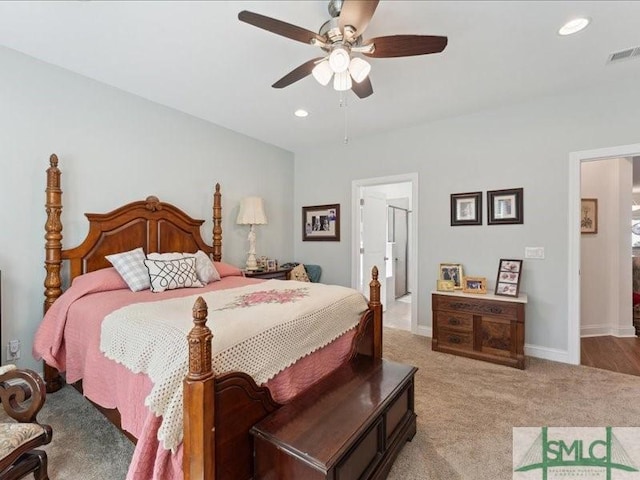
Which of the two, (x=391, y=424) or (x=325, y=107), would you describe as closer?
(x=391, y=424)

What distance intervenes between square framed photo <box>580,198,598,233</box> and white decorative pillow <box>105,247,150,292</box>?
507 centimetres

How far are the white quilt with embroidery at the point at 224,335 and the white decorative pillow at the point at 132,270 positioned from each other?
25.5 inches

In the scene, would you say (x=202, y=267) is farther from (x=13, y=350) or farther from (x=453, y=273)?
(x=453, y=273)

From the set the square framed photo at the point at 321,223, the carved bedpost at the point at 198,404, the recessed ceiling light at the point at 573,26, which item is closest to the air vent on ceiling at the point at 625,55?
the recessed ceiling light at the point at 573,26

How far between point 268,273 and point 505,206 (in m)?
2.94

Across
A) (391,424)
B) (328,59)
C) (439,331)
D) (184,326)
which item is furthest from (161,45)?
(439,331)

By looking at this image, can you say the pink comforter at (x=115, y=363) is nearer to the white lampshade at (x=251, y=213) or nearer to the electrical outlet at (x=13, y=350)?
the electrical outlet at (x=13, y=350)

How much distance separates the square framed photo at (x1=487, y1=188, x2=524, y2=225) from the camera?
3.36 m

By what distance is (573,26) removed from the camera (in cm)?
212

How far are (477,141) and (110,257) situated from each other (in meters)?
3.98

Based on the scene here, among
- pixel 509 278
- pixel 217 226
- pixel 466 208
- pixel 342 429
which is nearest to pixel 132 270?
pixel 217 226

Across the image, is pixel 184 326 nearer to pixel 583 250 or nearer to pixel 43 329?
pixel 43 329

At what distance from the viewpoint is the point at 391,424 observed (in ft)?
5.78

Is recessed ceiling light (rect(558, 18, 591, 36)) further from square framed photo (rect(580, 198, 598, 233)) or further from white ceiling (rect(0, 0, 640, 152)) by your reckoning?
square framed photo (rect(580, 198, 598, 233))
